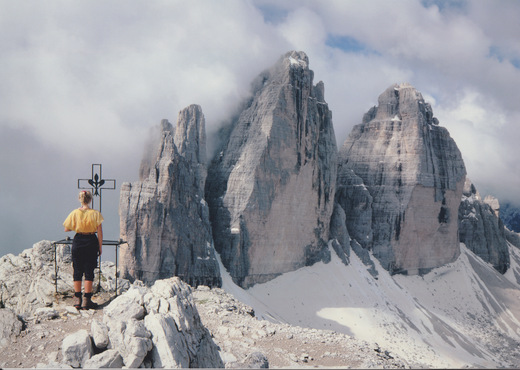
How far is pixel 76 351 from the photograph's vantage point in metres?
8.98

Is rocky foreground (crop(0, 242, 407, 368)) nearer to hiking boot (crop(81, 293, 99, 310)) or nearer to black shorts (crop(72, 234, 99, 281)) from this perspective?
hiking boot (crop(81, 293, 99, 310))

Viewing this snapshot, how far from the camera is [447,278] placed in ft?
200

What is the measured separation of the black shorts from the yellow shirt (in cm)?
19

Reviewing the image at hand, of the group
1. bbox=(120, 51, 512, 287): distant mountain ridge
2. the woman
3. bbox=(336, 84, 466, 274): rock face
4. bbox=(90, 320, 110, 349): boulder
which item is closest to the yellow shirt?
the woman

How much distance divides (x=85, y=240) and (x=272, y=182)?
31632 millimetres

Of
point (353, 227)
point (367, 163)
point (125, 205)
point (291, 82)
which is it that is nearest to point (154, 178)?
point (125, 205)

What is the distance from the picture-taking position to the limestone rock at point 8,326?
389 inches

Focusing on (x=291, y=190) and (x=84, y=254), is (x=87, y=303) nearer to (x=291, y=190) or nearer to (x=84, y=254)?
(x=84, y=254)

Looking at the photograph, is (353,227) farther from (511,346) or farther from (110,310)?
→ (110,310)

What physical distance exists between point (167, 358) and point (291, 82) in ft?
123

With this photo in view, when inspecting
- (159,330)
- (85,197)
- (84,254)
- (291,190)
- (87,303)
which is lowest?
(159,330)

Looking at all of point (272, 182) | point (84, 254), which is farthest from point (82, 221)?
point (272, 182)

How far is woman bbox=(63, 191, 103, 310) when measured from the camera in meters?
10.9

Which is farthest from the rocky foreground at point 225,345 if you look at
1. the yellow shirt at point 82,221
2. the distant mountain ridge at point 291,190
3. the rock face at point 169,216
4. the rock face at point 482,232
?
the rock face at point 482,232
